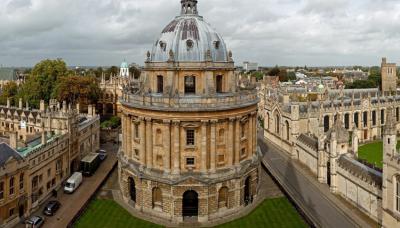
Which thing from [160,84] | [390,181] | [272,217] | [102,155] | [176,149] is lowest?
[272,217]

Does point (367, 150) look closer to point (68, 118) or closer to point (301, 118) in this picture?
point (301, 118)

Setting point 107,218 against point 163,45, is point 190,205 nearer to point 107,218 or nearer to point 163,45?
point 107,218

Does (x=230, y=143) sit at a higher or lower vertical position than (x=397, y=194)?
higher

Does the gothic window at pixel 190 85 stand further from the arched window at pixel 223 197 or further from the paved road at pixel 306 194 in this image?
the paved road at pixel 306 194

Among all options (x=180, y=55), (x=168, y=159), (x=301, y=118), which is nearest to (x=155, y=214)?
(x=168, y=159)

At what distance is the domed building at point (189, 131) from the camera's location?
3497cm

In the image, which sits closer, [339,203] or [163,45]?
[163,45]

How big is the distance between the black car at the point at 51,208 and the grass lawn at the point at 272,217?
1670 centimetres

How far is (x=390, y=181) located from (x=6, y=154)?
32974mm

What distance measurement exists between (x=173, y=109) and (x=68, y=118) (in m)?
18.9

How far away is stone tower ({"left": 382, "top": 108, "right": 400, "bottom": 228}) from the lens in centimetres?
2928

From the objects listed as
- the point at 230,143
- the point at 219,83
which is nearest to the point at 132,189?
the point at 230,143

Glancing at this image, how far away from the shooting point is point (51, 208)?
3669cm

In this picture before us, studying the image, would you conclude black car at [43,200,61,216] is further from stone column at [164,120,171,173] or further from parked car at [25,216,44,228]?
stone column at [164,120,171,173]
